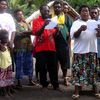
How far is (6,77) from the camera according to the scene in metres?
7.69

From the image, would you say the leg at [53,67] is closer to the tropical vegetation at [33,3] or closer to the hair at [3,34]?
the hair at [3,34]

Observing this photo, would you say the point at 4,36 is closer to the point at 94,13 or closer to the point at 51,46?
the point at 51,46

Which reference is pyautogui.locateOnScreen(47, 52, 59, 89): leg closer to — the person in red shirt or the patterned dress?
the person in red shirt

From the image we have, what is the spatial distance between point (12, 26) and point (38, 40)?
0.60 m

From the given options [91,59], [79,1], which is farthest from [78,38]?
[79,1]

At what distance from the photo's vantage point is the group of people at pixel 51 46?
748 cm

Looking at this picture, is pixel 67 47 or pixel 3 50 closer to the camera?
pixel 3 50

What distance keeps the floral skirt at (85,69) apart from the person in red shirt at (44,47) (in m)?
0.71

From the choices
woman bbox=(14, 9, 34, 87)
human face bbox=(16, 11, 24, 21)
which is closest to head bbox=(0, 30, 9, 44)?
woman bbox=(14, 9, 34, 87)

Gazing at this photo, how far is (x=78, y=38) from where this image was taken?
7.46 m

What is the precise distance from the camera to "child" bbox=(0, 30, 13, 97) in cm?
759

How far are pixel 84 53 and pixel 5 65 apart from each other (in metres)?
1.52

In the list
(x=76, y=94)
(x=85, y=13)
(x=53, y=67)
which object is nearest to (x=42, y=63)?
(x=53, y=67)

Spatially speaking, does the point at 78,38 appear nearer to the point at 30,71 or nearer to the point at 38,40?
the point at 38,40
